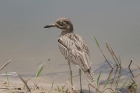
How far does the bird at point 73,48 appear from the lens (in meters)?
4.30

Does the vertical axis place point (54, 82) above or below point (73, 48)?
below

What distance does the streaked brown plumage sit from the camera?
4324 millimetres

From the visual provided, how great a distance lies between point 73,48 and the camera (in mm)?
4695

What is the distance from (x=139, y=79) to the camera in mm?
5156

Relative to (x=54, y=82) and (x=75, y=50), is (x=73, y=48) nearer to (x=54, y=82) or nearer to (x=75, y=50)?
(x=75, y=50)

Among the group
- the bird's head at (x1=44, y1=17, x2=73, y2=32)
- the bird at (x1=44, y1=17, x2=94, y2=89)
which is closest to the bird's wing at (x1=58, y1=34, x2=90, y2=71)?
the bird at (x1=44, y1=17, x2=94, y2=89)

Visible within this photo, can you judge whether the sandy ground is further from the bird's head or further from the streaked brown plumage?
the bird's head

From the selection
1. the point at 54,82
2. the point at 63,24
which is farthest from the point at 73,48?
the point at 54,82

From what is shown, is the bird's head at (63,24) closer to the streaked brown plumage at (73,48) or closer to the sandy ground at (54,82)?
the streaked brown plumage at (73,48)

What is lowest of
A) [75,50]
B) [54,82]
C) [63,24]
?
[54,82]

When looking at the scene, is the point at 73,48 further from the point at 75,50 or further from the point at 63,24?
the point at 63,24

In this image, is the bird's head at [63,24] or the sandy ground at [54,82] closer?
the sandy ground at [54,82]

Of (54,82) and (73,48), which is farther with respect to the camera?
(54,82)

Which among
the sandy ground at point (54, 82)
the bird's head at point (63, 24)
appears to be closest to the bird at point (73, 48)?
the bird's head at point (63, 24)
